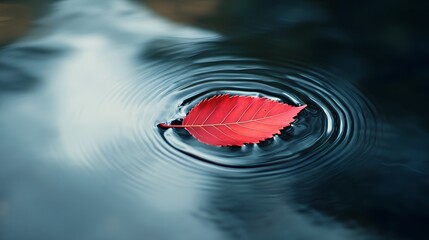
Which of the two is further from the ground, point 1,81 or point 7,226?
point 1,81

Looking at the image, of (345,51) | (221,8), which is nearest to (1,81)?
(221,8)

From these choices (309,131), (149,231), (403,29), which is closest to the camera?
(149,231)

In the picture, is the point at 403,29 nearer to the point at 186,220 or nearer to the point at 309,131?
the point at 309,131
